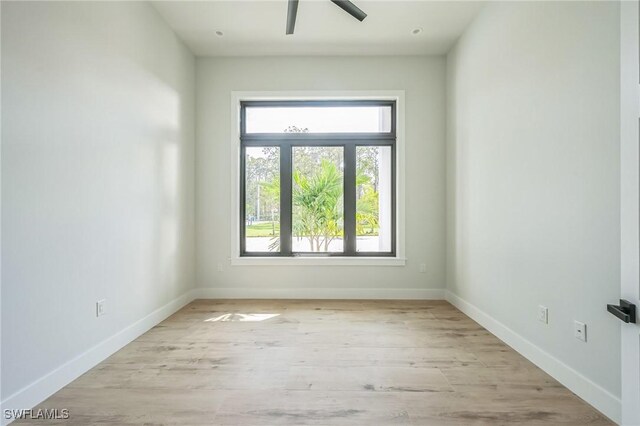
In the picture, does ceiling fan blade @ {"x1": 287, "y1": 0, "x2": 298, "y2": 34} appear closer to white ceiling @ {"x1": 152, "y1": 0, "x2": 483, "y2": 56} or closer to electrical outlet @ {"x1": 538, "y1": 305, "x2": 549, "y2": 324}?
white ceiling @ {"x1": 152, "y1": 0, "x2": 483, "y2": 56}

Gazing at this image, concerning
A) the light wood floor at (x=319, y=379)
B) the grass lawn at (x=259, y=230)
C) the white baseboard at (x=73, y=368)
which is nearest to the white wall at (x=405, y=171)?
the grass lawn at (x=259, y=230)

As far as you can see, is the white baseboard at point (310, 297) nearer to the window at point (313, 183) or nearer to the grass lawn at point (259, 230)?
the window at point (313, 183)

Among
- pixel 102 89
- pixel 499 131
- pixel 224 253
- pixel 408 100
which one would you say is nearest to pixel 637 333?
pixel 499 131

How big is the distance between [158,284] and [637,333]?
3.30 m

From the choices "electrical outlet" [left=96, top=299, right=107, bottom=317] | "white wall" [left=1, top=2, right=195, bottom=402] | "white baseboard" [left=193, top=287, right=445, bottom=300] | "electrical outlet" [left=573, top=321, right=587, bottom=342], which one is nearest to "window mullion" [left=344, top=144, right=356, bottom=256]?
"white baseboard" [left=193, top=287, right=445, bottom=300]

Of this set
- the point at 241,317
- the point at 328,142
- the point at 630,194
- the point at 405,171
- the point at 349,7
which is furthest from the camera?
the point at 328,142

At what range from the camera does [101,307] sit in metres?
2.27

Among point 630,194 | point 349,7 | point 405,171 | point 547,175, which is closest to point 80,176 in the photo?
point 349,7

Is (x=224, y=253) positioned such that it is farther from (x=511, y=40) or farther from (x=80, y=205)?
(x=511, y=40)

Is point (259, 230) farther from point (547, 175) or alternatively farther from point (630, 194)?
point (630, 194)

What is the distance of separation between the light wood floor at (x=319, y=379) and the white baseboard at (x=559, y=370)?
0.05 m

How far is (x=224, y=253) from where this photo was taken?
392cm

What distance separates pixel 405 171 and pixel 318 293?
183 centimetres

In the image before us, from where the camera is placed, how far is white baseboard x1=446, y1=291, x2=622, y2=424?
1.64 metres
